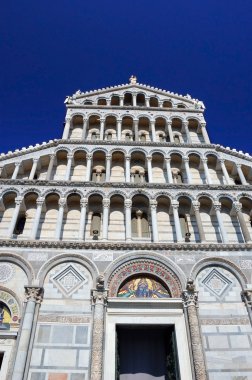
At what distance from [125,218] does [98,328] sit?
4259 mm

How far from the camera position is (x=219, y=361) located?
33.1ft

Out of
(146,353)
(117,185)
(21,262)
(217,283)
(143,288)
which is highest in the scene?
(117,185)

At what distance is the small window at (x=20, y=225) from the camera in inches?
519

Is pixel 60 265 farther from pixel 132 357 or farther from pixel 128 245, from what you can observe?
pixel 132 357

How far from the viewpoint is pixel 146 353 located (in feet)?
37.7

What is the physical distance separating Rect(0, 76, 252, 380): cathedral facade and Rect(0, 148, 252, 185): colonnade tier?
60 millimetres

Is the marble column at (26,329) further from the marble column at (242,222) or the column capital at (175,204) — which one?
the marble column at (242,222)

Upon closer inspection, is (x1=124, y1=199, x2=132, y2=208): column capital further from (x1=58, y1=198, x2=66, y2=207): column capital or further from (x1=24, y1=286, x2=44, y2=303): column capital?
(x1=24, y1=286, x2=44, y2=303): column capital

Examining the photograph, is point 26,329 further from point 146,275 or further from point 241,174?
point 241,174

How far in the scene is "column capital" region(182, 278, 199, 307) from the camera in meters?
11.0

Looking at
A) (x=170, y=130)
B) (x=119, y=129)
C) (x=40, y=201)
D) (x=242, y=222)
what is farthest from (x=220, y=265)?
(x=119, y=129)

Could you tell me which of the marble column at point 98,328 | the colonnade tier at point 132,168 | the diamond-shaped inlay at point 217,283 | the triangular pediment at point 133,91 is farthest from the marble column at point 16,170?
the diamond-shaped inlay at point 217,283

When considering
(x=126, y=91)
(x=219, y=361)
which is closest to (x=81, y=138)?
(x=126, y=91)

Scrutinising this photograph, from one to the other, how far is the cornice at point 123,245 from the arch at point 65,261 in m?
0.34
